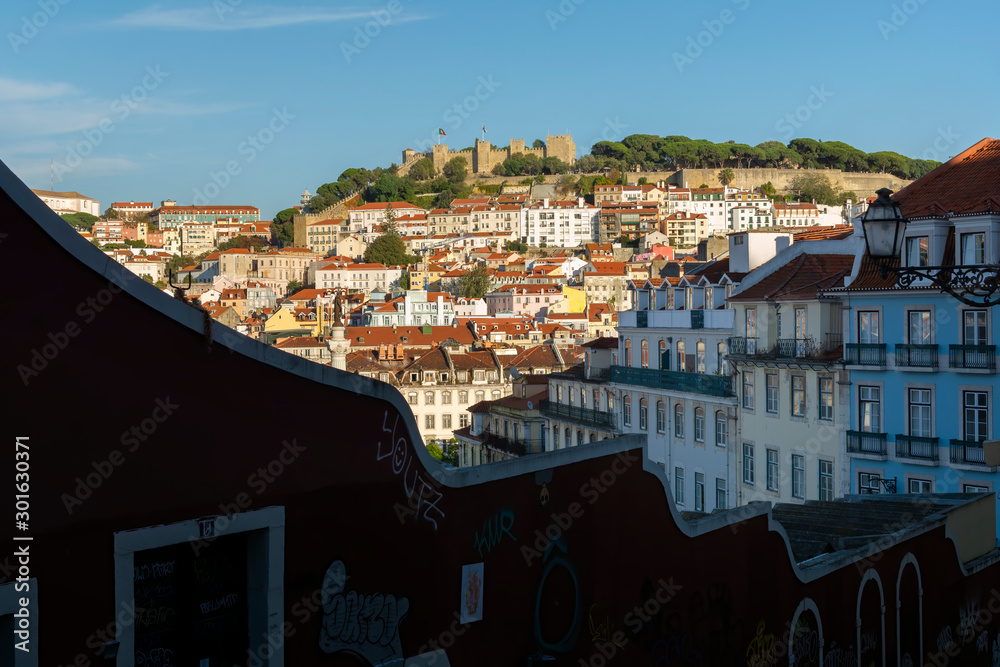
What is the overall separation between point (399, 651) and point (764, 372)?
18921 millimetres

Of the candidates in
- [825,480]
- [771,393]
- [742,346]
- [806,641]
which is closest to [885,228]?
[806,641]

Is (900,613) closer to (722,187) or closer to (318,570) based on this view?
(318,570)

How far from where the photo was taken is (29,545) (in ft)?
17.2

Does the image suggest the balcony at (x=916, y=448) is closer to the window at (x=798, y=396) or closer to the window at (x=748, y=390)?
the window at (x=798, y=396)

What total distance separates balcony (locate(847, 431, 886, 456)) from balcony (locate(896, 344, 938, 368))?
152 cm

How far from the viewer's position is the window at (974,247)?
18.5m

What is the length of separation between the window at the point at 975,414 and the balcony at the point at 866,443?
5.75 feet

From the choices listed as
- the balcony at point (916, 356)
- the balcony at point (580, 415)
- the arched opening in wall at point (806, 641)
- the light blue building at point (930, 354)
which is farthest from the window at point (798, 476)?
the arched opening in wall at point (806, 641)

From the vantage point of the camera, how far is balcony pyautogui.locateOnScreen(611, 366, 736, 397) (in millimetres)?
26469

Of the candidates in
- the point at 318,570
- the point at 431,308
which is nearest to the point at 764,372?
the point at 318,570

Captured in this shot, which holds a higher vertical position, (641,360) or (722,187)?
(722,187)

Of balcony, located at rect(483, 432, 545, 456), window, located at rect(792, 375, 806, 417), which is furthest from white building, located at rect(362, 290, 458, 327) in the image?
window, located at rect(792, 375, 806, 417)

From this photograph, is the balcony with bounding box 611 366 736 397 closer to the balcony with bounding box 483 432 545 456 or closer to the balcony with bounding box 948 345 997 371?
the balcony with bounding box 483 432 545 456

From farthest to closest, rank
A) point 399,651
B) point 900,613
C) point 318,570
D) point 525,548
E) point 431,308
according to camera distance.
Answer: point 431,308
point 900,613
point 525,548
point 399,651
point 318,570
